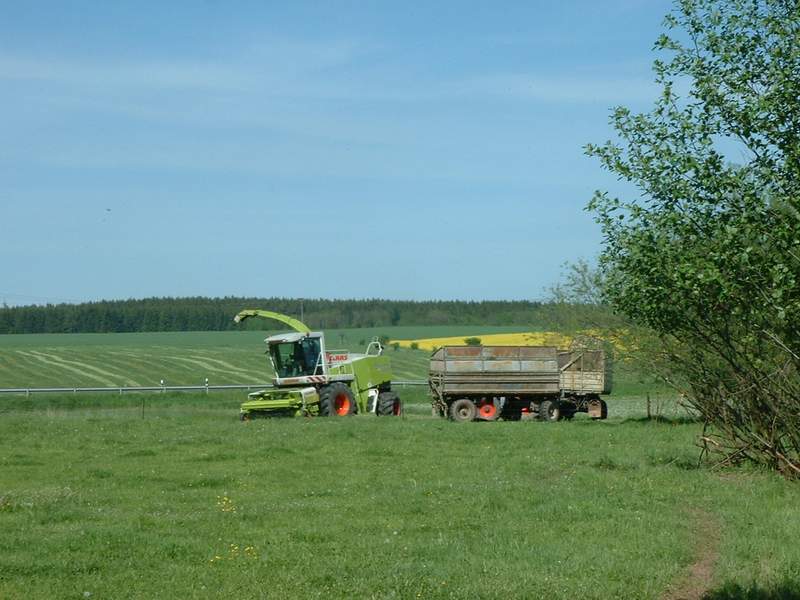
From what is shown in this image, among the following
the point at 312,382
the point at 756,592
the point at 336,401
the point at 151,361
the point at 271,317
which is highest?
the point at 271,317

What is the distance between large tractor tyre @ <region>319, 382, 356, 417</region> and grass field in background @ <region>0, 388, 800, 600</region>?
31.0 ft

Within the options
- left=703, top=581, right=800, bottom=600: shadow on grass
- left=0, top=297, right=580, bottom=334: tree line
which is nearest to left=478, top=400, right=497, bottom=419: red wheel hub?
left=703, top=581, right=800, bottom=600: shadow on grass

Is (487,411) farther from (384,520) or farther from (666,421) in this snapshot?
(384,520)

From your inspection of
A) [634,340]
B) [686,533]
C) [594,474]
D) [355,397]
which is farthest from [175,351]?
[686,533]

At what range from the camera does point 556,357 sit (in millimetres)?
34781

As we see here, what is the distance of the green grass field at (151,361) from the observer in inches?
2431

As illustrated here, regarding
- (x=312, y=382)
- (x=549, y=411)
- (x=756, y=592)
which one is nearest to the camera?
(x=756, y=592)

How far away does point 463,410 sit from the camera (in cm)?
3441

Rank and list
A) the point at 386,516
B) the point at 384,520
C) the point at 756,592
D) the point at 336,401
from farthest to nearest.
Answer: the point at 336,401, the point at 386,516, the point at 384,520, the point at 756,592

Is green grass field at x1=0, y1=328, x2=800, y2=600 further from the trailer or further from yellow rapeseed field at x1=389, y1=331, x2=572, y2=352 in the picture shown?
yellow rapeseed field at x1=389, y1=331, x2=572, y2=352

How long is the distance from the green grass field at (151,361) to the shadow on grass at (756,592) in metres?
46.0

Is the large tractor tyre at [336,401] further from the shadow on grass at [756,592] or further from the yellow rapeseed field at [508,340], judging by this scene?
the shadow on grass at [756,592]

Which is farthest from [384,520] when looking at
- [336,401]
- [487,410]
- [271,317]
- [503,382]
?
[271,317]

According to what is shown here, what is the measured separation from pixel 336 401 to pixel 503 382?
208 inches
